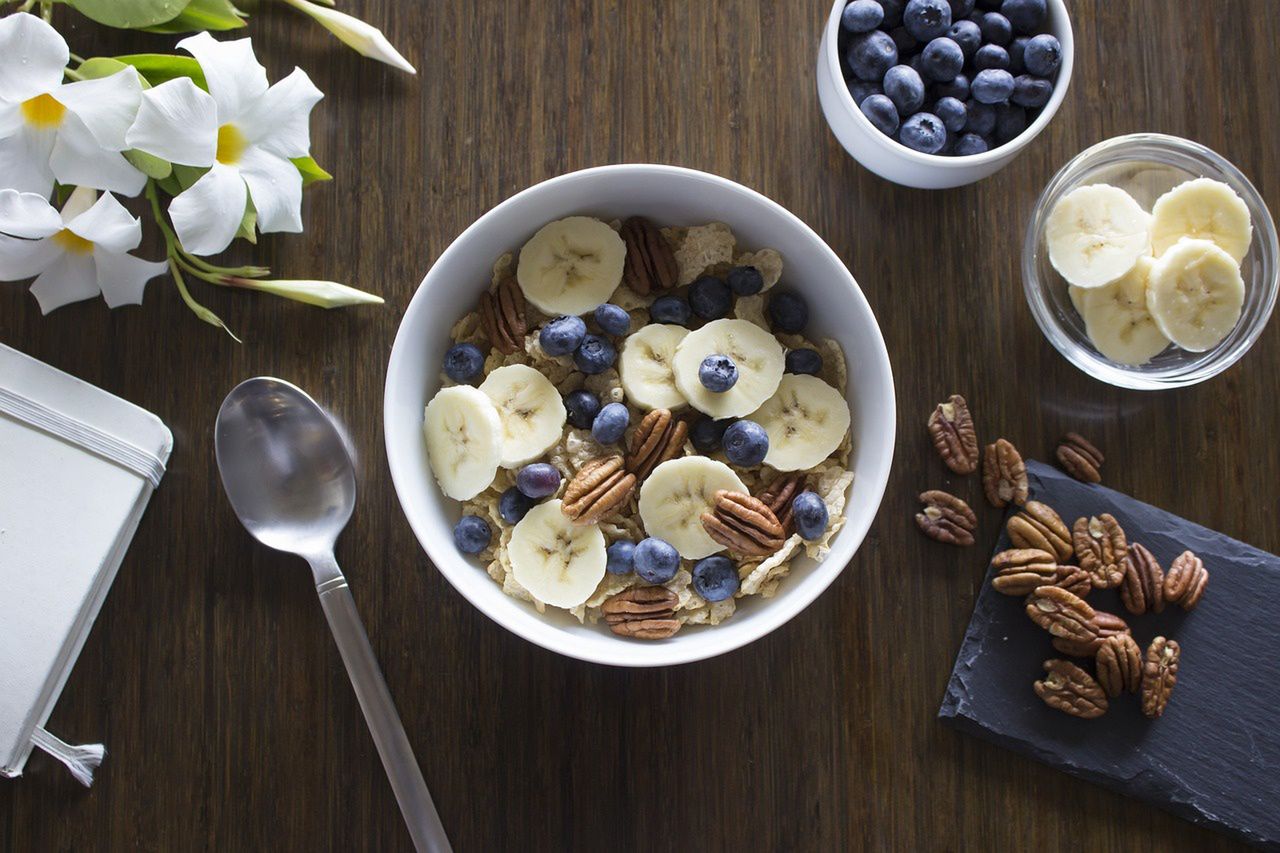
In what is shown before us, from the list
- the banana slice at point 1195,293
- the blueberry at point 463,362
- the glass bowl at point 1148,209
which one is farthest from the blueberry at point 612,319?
the banana slice at point 1195,293

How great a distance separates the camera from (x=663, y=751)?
1.10 meters

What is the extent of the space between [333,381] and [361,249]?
0.15 meters

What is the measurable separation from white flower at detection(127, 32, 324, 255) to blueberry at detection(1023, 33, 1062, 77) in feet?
2.35

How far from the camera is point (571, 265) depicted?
1010 millimetres

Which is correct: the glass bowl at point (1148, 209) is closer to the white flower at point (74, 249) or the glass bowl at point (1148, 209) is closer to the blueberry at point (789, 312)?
the blueberry at point (789, 312)

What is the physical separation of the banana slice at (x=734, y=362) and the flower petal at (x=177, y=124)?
48 cm

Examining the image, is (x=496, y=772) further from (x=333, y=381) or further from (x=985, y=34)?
(x=985, y=34)

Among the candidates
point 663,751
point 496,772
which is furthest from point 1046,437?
point 496,772

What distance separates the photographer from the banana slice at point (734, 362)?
982 millimetres

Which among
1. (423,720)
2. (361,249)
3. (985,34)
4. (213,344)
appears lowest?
(423,720)

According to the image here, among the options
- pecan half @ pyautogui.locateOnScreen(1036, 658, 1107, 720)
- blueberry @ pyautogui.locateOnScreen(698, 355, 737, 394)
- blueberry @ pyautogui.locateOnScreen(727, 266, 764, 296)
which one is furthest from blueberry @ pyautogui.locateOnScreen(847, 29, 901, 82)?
pecan half @ pyautogui.locateOnScreen(1036, 658, 1107, 720)

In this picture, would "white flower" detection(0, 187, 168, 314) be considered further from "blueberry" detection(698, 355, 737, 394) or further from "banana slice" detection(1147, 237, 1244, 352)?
"banana slice" detection(1147, 237, 1244, 352)

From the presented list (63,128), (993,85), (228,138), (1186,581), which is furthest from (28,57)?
(1186,581)

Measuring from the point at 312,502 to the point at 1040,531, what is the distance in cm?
77
